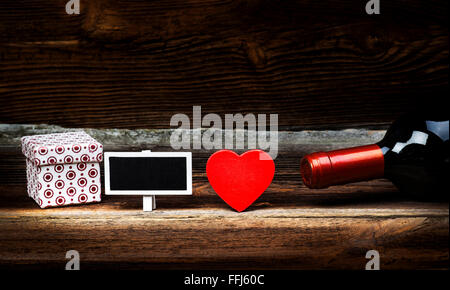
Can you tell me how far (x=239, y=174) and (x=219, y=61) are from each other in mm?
374

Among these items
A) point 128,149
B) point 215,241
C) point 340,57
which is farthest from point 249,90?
point 215,241

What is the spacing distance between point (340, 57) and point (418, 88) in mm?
209

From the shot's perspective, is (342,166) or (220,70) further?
(220,70)

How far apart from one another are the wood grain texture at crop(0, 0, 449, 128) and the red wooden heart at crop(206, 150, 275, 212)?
316 millimetres

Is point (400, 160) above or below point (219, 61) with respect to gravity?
below

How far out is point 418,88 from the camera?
4.13 ft

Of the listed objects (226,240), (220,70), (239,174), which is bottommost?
(226,240)

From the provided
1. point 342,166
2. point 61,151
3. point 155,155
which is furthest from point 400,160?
point 61,151

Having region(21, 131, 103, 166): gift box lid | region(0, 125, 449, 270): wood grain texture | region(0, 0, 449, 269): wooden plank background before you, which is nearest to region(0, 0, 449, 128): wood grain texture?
region(0, 0, 449, 269): wooden plank background

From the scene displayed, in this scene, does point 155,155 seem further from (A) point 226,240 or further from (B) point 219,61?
(B) point 219,61

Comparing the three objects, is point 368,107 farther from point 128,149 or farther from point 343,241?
point 128,149

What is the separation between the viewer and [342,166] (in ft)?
3.09

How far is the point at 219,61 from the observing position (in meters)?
1.25

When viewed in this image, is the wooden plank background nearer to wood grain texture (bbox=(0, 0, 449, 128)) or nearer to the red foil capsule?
wood grain texture (bbox=(0, 0, 449, 128))
